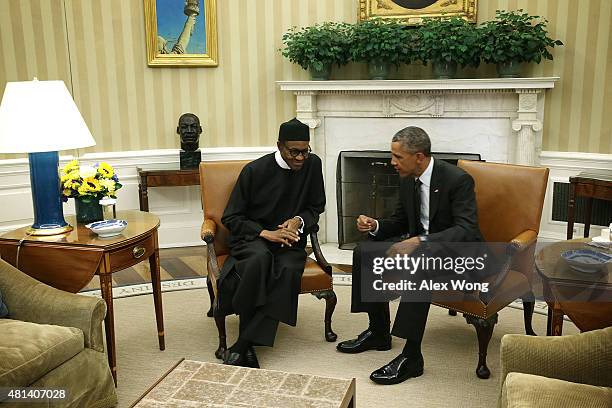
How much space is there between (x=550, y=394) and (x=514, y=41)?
3458mm

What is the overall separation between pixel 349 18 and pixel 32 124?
336 centimetres

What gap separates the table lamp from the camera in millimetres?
2994

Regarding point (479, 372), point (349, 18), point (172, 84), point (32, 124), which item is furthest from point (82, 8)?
point (479, 372)

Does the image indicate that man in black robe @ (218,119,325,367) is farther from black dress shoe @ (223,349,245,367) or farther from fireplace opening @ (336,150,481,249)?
fireplace opening @ (336,150,481,249)

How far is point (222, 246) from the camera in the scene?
3834 mm

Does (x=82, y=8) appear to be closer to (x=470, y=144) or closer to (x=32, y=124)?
(x=32, y=124)

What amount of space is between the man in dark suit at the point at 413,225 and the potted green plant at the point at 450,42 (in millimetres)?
1859

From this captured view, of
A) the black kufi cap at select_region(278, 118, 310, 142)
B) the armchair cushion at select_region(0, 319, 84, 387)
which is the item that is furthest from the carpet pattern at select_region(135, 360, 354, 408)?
the black kufi cap at select_region(278, 118, 310, 142)

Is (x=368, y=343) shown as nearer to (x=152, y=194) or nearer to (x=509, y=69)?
(x=509, y=69)

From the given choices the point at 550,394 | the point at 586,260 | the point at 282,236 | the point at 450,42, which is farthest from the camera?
the point at 450,42

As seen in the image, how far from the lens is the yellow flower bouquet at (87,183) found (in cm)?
336


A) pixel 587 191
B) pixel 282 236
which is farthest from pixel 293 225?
pixel 587 191

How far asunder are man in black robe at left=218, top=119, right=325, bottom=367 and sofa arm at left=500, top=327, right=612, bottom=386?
1.45 metres

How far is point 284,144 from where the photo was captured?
3631 mm
